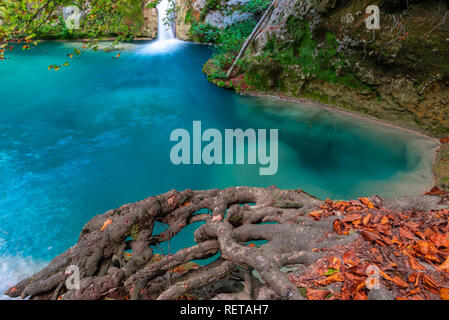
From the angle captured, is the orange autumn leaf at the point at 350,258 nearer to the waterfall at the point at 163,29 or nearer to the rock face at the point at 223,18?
the rock face at the point at 223,18

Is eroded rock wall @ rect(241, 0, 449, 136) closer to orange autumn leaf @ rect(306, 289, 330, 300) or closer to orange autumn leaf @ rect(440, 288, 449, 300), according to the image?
orange autumn leaf @ rect(440, 288, 449, 300)

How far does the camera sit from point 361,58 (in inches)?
338

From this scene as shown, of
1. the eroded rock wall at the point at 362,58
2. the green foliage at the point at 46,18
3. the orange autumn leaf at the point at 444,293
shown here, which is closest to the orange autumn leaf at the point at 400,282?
the orange autumn leaf at the point at 444,293

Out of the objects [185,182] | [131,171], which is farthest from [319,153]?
[131,171]

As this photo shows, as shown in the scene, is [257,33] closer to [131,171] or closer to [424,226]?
[131,171]

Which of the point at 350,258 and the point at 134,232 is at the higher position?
the point at 350,258

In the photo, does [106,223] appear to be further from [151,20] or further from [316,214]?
[151,20]

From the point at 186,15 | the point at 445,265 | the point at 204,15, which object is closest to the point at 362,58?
the point at 445,265

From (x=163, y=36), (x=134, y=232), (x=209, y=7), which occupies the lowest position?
(x=134, y=232)

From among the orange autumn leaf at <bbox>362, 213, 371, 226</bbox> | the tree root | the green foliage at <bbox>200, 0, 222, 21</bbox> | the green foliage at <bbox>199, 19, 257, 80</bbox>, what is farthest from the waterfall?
the orange autumn leaf at <bbox>362, 213, 371, 226</bbox>

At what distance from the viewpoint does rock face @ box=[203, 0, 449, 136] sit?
7.26 meters

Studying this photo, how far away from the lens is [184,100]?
11562mm

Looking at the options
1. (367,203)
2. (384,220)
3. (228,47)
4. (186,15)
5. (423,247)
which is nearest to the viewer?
(423,247)

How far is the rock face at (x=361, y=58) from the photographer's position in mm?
7258
